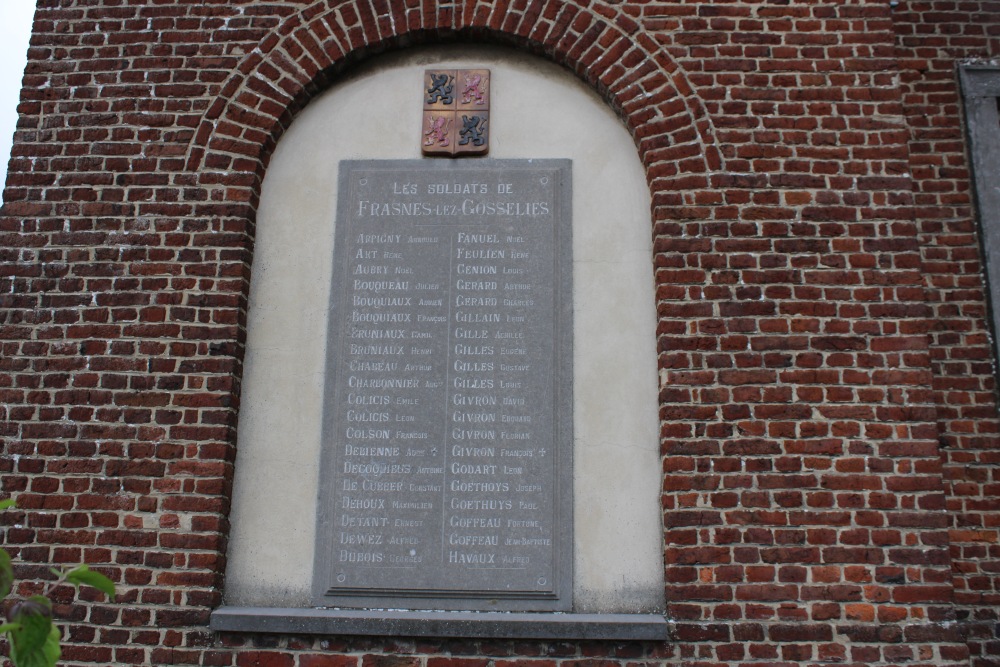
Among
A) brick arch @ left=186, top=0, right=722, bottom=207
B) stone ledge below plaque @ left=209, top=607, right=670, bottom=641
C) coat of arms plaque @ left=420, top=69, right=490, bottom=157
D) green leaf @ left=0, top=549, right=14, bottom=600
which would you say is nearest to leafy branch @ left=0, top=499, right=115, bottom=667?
green leaf @ left=0, top=549, right=14, bottom=600

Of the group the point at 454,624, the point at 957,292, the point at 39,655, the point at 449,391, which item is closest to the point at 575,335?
the point at 449,391

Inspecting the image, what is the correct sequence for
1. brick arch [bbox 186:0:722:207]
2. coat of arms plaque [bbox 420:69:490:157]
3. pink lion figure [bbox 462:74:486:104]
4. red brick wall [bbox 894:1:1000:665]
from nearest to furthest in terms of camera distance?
red brick wall [bbox 894:1:1000:665]
brick arch [bbox 186:0:722:207]
coat of arms plaque [bbox 420:69:490:157]
pink lion figure [bbox 462:74:486:104]

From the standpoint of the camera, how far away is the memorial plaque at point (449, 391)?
14.4ft

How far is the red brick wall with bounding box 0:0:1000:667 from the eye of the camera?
167 inches

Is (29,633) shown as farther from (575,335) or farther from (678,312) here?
(678,312)

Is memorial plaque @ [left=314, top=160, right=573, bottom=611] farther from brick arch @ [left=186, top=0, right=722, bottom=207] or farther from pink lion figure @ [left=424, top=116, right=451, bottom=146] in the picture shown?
brick arch @ [left=186, top=0, right=722, bottom=207]

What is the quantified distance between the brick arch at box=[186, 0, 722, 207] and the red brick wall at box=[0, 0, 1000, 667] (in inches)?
0.6

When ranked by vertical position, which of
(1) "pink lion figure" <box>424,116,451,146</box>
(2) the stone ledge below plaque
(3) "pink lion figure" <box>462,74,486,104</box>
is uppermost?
(3) "pink lion figure" <box>462,74,486,104</box>

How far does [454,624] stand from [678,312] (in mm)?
1860

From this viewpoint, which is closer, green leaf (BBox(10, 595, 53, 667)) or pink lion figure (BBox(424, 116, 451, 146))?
green leaf (BBox(10, 595, 53, 667))

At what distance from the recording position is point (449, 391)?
4609 millimetres

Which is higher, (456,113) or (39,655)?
(456,113)

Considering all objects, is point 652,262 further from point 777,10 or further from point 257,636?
point 257,636

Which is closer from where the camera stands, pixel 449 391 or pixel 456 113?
pixel 449 391
